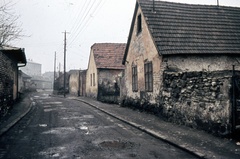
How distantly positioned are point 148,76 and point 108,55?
46.2ft

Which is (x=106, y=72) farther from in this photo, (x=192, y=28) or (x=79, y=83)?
(x=192, y=28)

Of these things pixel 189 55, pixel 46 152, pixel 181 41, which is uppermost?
pixel 181 41

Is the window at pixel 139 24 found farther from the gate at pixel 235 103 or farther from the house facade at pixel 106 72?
the house facade at pixel 106 72

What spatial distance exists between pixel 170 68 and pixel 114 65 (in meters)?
14.3

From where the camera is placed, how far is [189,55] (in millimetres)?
12062

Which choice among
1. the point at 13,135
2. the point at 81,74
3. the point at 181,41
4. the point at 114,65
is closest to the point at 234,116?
the point at 181,41

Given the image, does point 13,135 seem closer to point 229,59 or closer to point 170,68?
point 170,68

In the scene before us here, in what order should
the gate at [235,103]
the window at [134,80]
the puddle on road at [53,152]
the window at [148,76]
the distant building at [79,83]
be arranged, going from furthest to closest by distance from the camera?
1. the distant building at [79,83]
2. the window at [134,80]
3. the window at [148,76]
4. the gate at [235,103]
5. the puddle on road at [53,152]

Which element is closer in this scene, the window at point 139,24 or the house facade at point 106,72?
the window at point 139,24

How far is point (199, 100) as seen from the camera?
8.39 meters

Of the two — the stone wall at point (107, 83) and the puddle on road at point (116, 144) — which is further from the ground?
the stone wall at point (107, 83)

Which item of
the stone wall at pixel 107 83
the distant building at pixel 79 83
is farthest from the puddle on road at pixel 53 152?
the distant building at pixel 79 83

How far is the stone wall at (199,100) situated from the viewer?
717 centimetres

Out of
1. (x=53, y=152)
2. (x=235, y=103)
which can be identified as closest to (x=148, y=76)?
(x=235, y=103)
